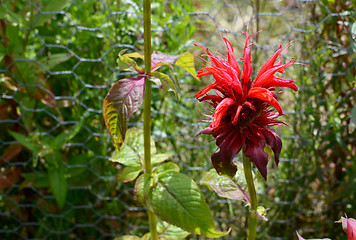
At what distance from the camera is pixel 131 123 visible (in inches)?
43.1

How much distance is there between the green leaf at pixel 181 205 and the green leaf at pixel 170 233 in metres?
0.18

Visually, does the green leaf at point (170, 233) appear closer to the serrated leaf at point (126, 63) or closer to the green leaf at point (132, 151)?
the green leaf at point (132, 151)

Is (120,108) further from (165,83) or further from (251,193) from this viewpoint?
(251,193)

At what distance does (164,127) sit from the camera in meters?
1.11

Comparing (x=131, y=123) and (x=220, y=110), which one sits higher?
(x=220, y=110)

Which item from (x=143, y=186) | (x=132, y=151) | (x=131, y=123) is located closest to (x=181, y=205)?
(x=143, y=186)

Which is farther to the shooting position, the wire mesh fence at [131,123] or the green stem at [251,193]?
the wire mesh fence at [131,123]

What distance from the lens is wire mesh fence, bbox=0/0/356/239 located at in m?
1.05

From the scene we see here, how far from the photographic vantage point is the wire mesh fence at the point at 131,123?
3.46 feet

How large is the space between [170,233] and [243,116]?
39 centimetres

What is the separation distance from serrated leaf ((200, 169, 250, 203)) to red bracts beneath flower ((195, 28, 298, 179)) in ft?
0.32

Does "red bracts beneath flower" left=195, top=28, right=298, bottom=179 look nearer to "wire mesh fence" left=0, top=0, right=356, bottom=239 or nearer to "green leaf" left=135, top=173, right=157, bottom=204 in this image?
"green leaf" left=135, top=173, right=157, bottom=204

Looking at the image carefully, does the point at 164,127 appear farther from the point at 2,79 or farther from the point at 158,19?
the point at 2,79

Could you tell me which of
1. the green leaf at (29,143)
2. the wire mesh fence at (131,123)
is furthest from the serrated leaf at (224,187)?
the green leaf at (29,143)
